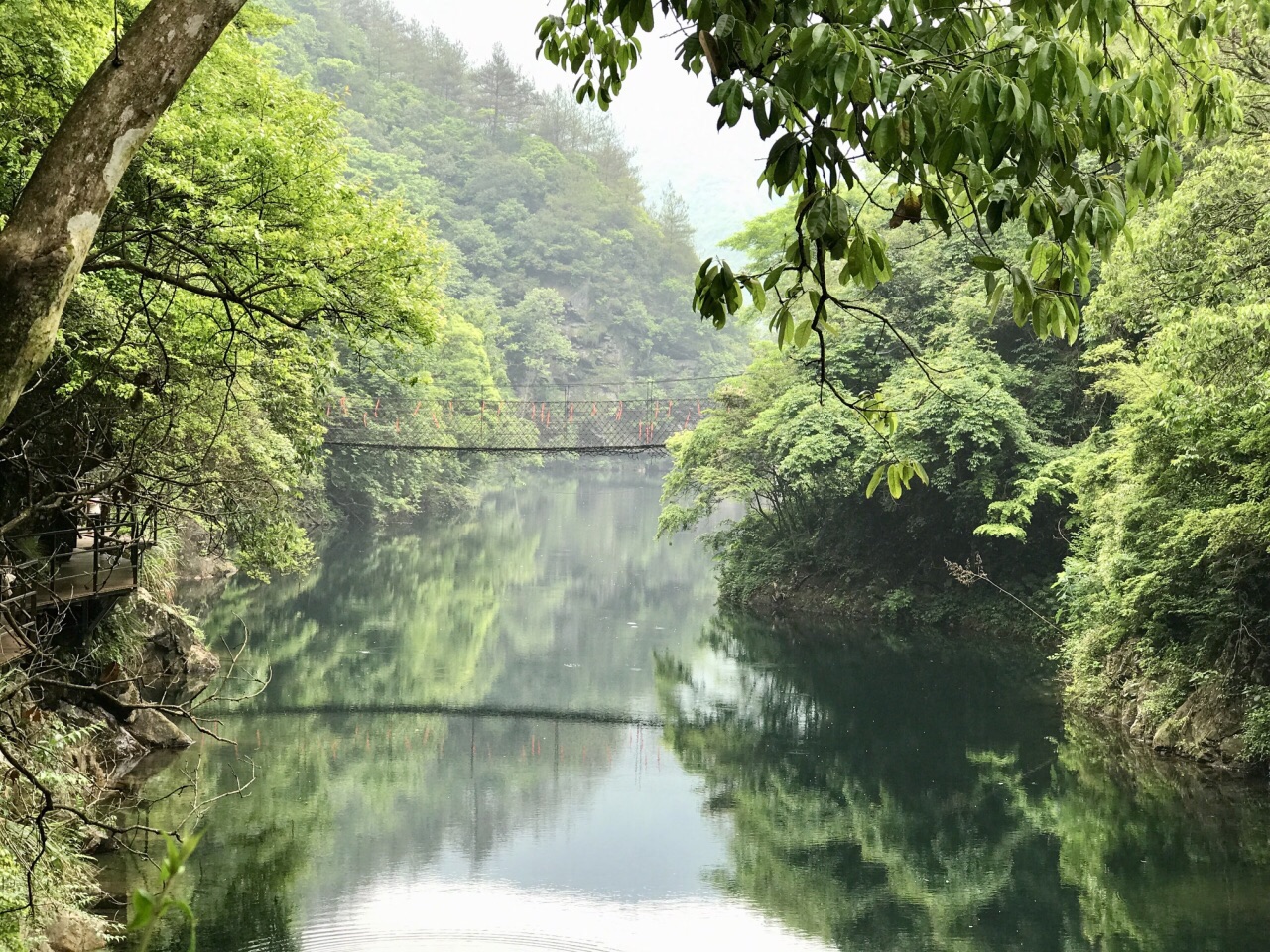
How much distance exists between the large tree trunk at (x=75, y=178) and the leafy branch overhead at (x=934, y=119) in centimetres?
73

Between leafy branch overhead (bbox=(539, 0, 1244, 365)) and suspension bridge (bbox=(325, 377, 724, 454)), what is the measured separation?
14396 mm

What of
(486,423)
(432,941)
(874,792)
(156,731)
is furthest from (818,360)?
(486,423)

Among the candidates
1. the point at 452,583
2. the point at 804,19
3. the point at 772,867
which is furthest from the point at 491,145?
the point at 804,19

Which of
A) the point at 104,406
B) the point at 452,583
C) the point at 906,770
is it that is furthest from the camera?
the point at 452,583

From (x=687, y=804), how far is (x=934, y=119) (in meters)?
8.72

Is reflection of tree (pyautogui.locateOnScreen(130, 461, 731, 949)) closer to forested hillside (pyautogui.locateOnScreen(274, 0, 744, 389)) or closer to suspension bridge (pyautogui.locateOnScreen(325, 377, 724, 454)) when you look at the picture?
suspension bridge (pyautogui.locateOnScreen(325, 377, 724, 454))

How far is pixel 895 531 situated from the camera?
57.7 ft

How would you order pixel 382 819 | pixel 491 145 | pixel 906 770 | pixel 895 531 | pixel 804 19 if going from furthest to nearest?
1. pixel 491 145
2. pixel 895 531
3. pixel 906 770
4. pixel 382 819
5. pixel 804 19

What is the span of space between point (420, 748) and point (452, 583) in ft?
30.9

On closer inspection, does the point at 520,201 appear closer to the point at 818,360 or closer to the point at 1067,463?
the point at 1067,463

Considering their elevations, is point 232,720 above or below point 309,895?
above

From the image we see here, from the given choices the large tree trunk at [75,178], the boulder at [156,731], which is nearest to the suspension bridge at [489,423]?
the boulder at [156,731]

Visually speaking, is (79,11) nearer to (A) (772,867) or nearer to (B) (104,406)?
(B) (104,406)

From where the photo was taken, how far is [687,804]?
9.77 meters
